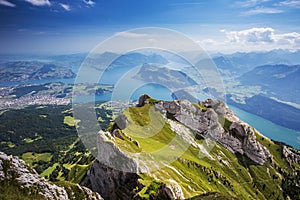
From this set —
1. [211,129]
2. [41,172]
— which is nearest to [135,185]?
[211,129]

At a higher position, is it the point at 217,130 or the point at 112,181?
the point at 112,181

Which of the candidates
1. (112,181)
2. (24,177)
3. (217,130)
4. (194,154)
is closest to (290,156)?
(217,130)

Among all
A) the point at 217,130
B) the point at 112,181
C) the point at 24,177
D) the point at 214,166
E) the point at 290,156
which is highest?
the point at 24,177

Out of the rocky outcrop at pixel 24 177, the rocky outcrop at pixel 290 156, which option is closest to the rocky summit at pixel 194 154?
the rocky outcrop at pixel 290 156

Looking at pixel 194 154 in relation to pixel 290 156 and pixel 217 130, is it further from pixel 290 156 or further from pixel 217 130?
pixel 290 156

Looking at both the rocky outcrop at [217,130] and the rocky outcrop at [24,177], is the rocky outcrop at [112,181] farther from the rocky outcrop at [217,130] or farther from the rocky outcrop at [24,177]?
the rocky outcrop at [217,130]

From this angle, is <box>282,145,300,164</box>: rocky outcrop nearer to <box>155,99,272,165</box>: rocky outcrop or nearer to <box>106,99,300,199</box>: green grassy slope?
<box>106,99,300,199</box>: green grassy slope

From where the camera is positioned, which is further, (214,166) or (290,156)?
(290,156)

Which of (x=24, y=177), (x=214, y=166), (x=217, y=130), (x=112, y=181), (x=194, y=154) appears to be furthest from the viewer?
(x=217, y=130)

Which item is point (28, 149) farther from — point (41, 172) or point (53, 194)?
point (53, 194)
